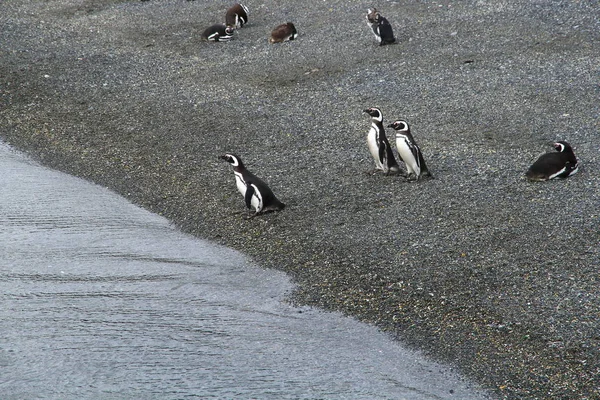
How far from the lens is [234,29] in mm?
13906

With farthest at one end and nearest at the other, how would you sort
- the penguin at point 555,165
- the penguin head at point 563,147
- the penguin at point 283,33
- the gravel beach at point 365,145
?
the penguin at point 283,33, the penguin head at point 563,147, the penguin at point 555,165, the gravel beach at point 365,145

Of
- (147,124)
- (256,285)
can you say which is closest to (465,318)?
(256,285)

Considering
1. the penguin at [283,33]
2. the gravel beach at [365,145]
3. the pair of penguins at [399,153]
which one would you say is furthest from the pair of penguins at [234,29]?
the pair of penguins at [399,153]

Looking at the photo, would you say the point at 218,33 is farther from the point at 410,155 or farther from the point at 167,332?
the point at 167,332

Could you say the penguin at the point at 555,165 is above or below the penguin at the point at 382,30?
above

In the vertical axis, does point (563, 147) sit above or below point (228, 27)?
above

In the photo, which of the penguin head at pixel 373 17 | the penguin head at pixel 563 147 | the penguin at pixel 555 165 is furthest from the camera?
the penguin head at pixel 373 17

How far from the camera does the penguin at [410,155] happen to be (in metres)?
7.83

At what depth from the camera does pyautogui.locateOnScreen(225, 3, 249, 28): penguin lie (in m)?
13.8

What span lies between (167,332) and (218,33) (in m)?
8.29

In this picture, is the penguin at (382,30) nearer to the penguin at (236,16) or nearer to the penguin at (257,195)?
the penguin at (236,16)

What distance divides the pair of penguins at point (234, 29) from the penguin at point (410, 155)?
5.29 meters

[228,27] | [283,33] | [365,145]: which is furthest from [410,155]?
[228,27]

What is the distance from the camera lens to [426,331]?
5508mm
